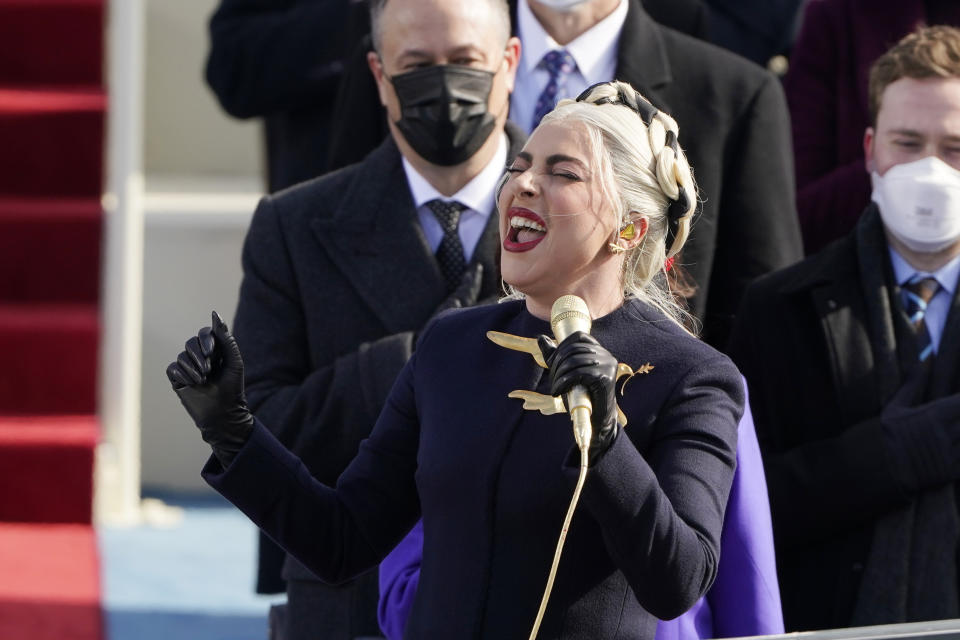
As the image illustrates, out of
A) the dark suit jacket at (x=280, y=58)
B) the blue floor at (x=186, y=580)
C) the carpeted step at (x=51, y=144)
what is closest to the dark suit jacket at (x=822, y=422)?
the dark suit jacket at (x=280, y=58)

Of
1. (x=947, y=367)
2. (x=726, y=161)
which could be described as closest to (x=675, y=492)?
(x=947, y=367)

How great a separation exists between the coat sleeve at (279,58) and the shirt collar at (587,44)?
0.82 m

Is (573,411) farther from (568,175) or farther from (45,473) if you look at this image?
(45,473)

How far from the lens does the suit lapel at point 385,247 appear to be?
3.06 metres

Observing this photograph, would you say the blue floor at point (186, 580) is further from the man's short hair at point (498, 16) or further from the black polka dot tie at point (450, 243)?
the man's short hair at point (498, 16)

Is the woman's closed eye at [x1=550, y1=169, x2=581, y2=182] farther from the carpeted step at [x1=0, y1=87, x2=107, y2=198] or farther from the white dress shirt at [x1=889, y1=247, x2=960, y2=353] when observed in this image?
the carpeted step at [x1=0, y1=87, x2=107, y2=198]

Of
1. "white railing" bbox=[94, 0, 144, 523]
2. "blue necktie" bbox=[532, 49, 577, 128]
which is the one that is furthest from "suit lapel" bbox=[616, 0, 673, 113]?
"white railing" bbox=[94, 0, 144, 523]

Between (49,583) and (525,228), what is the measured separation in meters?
2.98

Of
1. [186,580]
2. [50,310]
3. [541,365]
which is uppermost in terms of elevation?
[541,365]

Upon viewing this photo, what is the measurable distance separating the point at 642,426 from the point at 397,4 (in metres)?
1.26

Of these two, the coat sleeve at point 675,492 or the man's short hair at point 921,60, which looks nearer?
the coat sleeve at point 675,492

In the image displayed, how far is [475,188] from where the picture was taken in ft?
10.2

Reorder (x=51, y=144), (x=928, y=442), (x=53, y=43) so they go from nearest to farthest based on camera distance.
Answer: (x=928, y=442) < (x=51, y=144) < (x=53, y=43)

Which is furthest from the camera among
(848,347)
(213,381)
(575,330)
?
(848,347)
